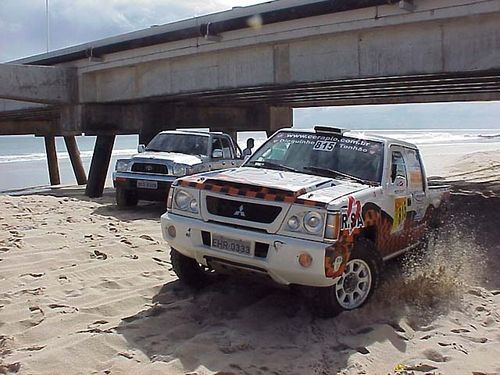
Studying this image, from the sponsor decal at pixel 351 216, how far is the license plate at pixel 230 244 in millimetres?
821

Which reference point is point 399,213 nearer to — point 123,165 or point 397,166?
point 397,166

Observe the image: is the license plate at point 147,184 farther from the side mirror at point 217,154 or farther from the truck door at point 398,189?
the truck door at point 398,189

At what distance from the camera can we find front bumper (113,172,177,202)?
39.2 ft

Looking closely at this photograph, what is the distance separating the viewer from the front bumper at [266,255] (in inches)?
189

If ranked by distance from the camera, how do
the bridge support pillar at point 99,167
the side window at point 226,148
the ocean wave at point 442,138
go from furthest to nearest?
the ocean wave at point 442,138 < the bridge support pillar at point 99,167 < the side window at point 226,148

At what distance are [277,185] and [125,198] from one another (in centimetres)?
801

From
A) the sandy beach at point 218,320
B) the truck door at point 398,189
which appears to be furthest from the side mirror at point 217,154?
the truck door at point 398,189

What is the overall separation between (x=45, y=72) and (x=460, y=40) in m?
12.3

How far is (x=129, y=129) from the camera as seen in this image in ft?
60.2

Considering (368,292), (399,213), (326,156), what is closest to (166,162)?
(326,156)

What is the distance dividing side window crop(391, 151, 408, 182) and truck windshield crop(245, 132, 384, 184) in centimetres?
22

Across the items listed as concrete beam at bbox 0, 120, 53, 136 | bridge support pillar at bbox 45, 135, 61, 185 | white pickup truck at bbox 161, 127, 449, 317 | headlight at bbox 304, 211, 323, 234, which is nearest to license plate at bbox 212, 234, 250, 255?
white pickup truck at bbox 161, 127, 449, 317

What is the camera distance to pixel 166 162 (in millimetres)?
12164

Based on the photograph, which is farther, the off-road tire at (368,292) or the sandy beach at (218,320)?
the off-road tire at (368,292)
